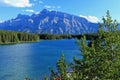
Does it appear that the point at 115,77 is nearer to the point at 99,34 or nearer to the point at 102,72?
the point at 102,72

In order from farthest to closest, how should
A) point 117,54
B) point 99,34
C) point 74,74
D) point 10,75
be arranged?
point 10,75
point 99,34
point 117,54
point 74,74

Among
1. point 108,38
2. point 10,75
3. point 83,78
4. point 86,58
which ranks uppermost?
point 108,38

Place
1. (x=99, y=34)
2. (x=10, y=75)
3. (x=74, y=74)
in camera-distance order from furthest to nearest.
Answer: (x=10, y=75) < (x=99, y=34) < (x=74, y=74)

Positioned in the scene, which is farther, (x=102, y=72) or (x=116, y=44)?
(x=116, y=44)

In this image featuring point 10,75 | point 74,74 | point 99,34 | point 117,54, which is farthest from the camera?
point 10,75

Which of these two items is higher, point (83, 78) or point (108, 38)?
point (108, 38)

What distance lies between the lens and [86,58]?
1833cm

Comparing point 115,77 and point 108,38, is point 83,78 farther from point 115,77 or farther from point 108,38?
point 108,38

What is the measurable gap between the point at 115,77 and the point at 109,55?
4.57 feet

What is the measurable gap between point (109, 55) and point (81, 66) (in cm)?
184

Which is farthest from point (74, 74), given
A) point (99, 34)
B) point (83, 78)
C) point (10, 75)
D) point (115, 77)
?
point (10, 75)

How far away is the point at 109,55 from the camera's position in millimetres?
18656

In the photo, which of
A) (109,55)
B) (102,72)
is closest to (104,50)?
(109,55)

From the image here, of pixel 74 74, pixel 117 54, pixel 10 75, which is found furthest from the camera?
pixel 10 75
